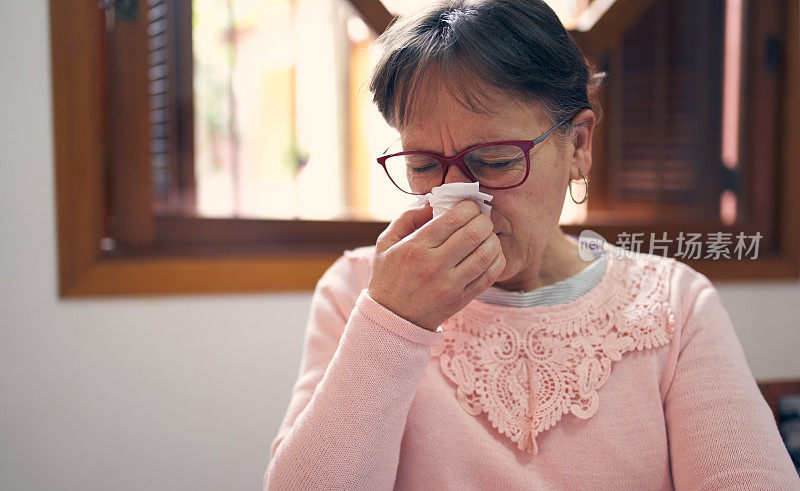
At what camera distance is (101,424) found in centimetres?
150

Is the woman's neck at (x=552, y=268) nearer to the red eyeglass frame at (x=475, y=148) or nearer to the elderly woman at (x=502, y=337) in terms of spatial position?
the elderly woman at (x=502, y=337)

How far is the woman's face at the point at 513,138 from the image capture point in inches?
34.8

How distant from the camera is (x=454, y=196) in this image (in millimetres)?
889

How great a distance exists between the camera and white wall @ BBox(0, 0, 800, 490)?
142 cm

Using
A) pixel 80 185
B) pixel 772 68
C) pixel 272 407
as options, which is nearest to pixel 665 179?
pixel 772 68

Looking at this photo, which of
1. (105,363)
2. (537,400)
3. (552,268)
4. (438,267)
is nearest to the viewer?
(438,267)

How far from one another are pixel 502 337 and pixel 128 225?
1.06 m

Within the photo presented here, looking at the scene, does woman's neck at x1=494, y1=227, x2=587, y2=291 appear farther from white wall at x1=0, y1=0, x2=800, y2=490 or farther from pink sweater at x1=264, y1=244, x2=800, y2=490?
white wall at x1=0, y1=0, x2=800, y2=490

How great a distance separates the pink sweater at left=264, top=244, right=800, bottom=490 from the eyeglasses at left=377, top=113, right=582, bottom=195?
0.22 m

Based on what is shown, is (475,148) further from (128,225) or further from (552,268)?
(128,225)

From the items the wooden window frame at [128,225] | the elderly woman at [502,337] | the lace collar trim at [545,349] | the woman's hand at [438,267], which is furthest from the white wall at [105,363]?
the woman's hand at [438,267]

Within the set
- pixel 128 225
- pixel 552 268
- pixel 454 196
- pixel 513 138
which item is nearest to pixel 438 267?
pixel 454 196

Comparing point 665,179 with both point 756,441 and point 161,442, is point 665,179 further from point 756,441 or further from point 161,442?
point 161,442

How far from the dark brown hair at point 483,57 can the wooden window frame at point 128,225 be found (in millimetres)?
703
